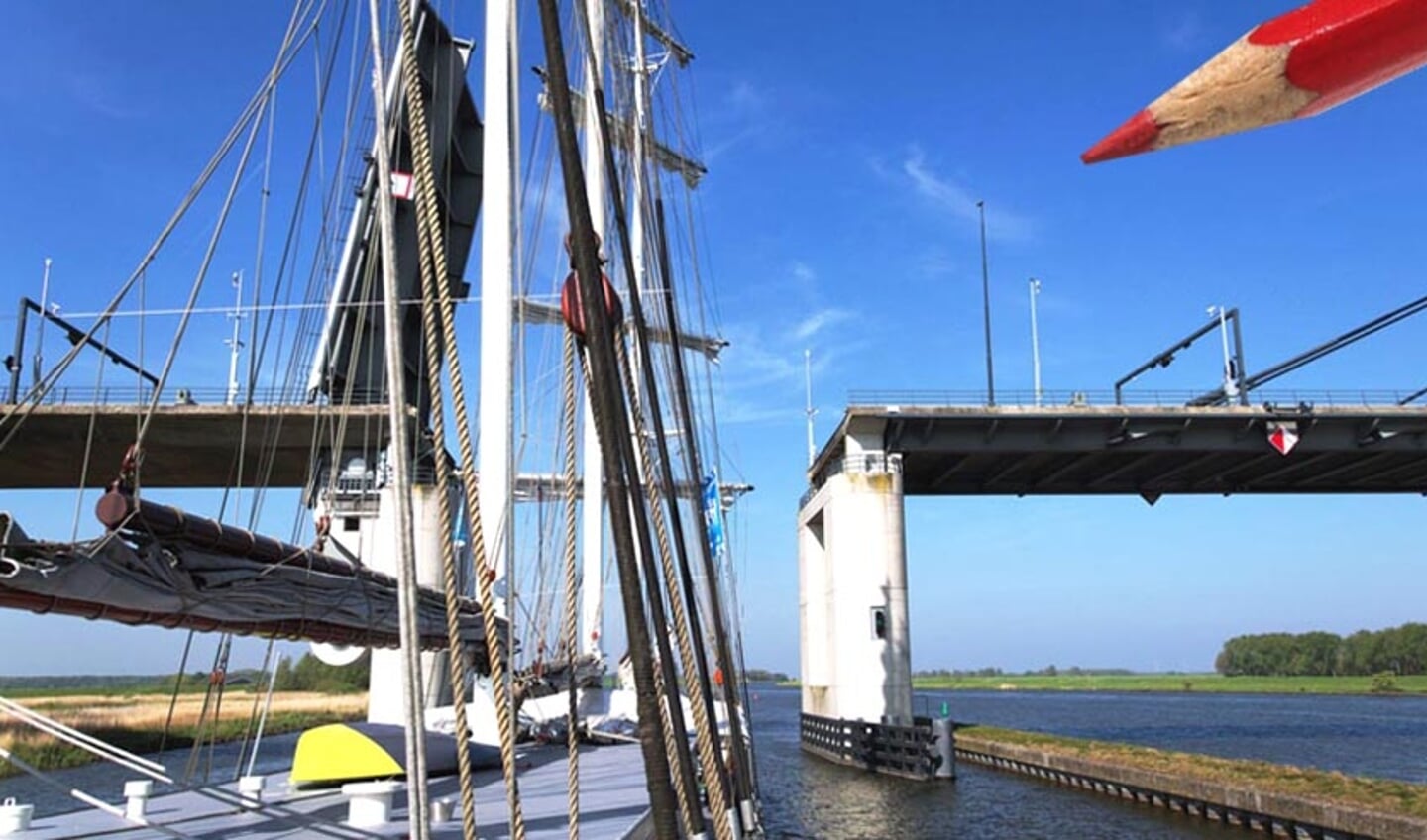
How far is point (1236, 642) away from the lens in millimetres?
171750

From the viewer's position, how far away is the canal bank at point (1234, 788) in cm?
1659

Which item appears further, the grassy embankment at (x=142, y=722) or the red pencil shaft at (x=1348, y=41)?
the grassy embankment at (x=142, y=722)

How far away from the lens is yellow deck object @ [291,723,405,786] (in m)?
11.4

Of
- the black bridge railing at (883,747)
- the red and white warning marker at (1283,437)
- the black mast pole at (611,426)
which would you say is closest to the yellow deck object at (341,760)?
Result: the black mast pole at (611,426)

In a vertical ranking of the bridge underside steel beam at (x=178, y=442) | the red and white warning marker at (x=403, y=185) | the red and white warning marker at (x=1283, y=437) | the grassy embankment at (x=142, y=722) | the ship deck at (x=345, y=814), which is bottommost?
the grassy embankment at (x=142, y=722)

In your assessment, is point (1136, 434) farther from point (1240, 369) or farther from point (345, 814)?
point (345, 814)

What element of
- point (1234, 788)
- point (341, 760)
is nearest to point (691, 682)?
point (341, 760)

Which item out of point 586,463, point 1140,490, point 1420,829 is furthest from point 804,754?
point 1420,829

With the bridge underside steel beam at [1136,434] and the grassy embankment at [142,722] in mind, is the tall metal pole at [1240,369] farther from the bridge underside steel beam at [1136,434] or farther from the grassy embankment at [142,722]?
Result: the grassy embankment at [142,722]

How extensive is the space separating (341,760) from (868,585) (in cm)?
2349

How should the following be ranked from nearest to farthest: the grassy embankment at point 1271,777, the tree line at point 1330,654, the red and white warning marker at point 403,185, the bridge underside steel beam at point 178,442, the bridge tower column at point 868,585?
Result: the grassy embankment at point 1271,777, the red and white warning marker at point 403,185, the bridge underside steel beam at point 178,442, the bridge tower column at point 868,585, the tree line at point 1330,654

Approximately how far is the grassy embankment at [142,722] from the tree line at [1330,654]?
130 metres

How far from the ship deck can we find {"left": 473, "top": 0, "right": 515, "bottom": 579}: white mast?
3.28 metres

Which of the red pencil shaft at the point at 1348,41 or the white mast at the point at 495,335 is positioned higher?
the white mast at the point at 495,335
